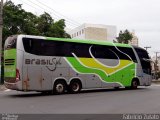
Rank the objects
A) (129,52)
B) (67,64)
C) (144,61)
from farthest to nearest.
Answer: (144,61)
(129,52)
(67,64)

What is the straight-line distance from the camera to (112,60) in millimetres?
25625

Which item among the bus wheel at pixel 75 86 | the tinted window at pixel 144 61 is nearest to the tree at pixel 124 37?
the tinted window at pixel 144 61

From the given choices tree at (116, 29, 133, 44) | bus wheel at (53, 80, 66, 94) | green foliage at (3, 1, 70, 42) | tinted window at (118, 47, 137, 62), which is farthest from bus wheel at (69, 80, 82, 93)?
tree at (116, 29, 133, 44)

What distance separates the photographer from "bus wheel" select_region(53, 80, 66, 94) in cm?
2205

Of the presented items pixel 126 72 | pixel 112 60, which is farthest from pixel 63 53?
pixel 126 72

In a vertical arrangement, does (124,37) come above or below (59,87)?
above

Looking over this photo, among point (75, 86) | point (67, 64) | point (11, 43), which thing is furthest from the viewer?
point (75, 86)

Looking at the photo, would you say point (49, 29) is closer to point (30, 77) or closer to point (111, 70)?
point (111, 70)

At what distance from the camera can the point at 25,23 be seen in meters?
45.6

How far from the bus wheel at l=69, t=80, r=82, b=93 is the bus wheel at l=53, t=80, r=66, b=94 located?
1.65ft

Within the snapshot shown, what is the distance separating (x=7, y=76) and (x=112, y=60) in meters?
7.58

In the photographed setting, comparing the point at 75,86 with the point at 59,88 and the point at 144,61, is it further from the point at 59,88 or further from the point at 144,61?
the point at 144,61

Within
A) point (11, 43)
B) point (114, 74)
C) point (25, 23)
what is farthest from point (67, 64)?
point (25, 23)

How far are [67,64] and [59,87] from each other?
1472mm
